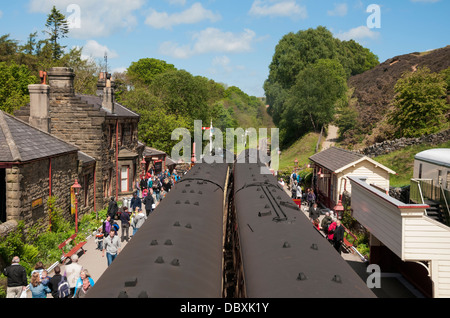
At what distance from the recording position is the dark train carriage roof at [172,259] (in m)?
6.18

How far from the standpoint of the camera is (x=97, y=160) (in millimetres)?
23281

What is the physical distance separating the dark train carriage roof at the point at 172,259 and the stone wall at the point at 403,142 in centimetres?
2420

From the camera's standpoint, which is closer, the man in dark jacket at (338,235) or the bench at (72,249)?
the man in dark jacket at (338,235)

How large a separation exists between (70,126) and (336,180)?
14860mm

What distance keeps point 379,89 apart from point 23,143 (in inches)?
2389

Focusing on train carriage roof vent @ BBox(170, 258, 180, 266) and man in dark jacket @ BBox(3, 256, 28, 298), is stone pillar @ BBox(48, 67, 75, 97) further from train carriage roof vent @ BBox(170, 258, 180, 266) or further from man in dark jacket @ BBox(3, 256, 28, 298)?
train carriage roof vent @ BBox(170, 258, 180, 266)

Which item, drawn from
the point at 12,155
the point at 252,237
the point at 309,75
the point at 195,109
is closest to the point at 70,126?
the point at 12,155

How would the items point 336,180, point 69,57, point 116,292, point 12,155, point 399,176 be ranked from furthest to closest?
point 69,57 < point 399,176 < point 336,180 < point 12,155 < point 116,292

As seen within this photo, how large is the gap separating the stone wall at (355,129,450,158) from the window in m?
21.2

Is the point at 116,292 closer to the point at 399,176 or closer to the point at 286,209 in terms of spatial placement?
the point at 286,209

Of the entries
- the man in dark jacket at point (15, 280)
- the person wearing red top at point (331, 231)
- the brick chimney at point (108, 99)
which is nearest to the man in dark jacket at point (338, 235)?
the person wearing red top at point (331, 231)

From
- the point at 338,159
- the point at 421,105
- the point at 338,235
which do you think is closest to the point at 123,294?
the point at 338,235

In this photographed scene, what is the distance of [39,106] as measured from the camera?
20.0m

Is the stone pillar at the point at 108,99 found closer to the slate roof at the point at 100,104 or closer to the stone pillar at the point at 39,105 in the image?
the slate roof at the point at 100,104
